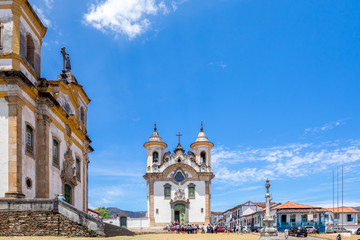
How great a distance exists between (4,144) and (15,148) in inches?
19.4

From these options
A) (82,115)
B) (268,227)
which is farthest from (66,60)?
(268,227)

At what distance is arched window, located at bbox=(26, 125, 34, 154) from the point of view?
20.0 metres

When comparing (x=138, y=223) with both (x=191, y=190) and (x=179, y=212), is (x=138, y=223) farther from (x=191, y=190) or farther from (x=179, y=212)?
(x=191, y=190)

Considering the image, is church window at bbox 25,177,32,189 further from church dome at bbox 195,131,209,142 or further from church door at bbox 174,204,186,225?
church dome at bbox 195,131,209,142

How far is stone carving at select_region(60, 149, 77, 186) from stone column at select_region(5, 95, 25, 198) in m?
5.92

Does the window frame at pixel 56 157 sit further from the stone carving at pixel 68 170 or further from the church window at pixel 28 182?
the church window at pixel 28 182

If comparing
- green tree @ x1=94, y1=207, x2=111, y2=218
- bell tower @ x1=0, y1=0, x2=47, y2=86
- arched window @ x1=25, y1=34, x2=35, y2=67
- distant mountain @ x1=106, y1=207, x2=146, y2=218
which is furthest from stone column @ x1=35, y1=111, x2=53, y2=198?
distant mountain @ x1=106, y1=207, x2=146, y2=218

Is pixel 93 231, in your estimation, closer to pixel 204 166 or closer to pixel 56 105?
pixel 56 105

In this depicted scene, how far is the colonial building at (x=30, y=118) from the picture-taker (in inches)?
720

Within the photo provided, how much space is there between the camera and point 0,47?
1934 cm

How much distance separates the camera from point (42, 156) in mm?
21000

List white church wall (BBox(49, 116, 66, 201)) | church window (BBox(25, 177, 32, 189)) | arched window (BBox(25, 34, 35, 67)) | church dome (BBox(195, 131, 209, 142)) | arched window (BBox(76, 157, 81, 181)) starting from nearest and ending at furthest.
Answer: church window (BBox(25, 177, 32, 189)) < arched window (BBox(25, 34, 35, 67)) < white church wall (BBox(49, 116, 66, 201)) < arched window (BBox(76, 157, 81, 181)) < church dome (BBox(195, 131, 209, 142))

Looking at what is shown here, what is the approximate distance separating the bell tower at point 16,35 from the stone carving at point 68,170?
557 cm

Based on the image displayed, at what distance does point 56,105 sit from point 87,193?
10.3m
